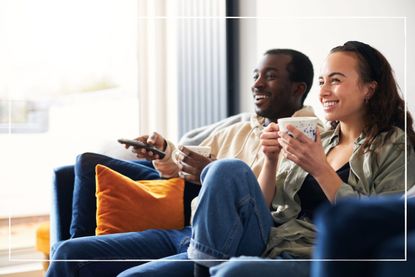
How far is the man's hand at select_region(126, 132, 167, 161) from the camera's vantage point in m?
1.69

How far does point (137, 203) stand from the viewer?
1.70 m

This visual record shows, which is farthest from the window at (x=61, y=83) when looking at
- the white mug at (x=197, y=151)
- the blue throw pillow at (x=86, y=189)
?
the white mug at (x=197, y=151)

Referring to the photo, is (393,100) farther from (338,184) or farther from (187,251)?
(187,251)

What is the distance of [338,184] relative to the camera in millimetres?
1553

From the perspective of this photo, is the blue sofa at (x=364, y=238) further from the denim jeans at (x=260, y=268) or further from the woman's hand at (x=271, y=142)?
the woman's hand at (x=271, y=142)

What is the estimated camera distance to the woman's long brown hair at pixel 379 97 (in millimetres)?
1562

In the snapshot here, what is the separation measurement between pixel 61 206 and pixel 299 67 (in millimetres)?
812

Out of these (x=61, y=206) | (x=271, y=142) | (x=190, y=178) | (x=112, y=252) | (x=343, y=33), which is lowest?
(x=112, y=252)

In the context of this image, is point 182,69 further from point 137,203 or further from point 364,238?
point 364,238

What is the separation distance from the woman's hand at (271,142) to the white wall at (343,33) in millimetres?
93

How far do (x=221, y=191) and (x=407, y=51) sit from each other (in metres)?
0.63

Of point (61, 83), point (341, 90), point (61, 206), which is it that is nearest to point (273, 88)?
point (341, 90)

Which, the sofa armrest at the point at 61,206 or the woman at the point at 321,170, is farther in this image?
the sofa armrest at the point at 61,206

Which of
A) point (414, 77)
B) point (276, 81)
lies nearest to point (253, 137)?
point (276, 81)
